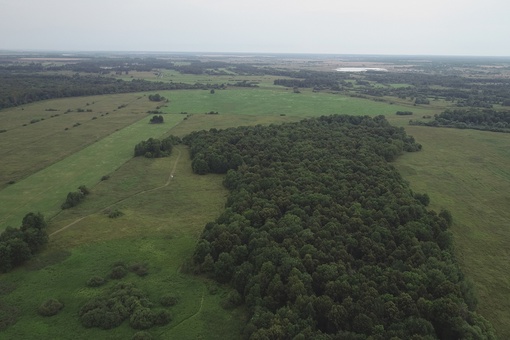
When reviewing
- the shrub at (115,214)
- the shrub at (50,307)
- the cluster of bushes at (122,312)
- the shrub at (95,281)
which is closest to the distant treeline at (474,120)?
the shrub at (115,214)

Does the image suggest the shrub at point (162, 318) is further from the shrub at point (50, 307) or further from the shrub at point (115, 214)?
the shrub at point (115, 214)

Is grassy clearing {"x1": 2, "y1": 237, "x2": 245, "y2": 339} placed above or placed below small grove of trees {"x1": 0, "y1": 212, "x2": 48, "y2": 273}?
below

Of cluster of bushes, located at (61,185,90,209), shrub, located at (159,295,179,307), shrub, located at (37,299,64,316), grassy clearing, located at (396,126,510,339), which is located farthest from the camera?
cluster of bushes, located at (61,185,90,209)

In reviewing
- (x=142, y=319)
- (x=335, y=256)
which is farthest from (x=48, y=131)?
(x=335, y=256)

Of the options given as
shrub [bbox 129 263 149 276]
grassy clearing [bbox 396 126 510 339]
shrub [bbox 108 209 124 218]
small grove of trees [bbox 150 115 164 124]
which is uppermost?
small grove of trees [bbox 150 115 164 124]

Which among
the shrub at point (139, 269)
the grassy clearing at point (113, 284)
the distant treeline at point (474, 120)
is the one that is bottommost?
the grassy clearing at point (113, 284)

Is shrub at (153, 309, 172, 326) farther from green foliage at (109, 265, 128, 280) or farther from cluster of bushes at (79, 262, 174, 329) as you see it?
green foliage at (109, 265, 128, 280)

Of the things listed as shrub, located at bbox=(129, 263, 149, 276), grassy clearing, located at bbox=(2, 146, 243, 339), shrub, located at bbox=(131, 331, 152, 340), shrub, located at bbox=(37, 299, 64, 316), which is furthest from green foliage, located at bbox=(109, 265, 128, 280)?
shrub, located at bbox=(131, 331, 152, 340)
